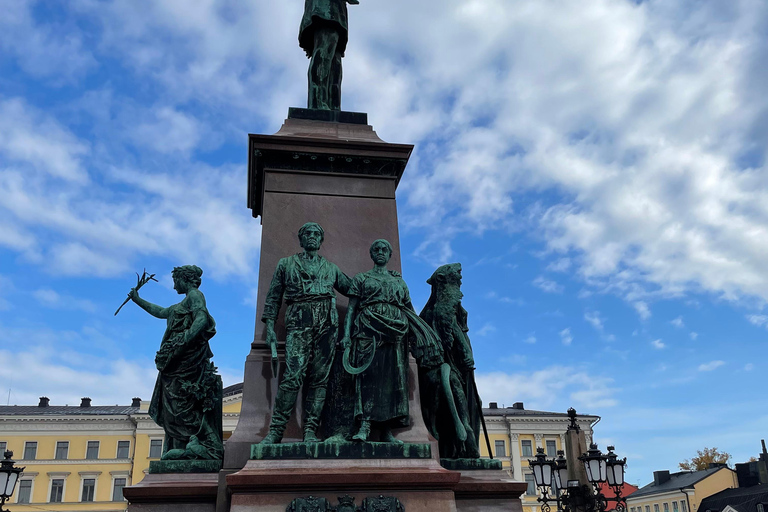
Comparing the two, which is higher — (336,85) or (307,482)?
(336,85)

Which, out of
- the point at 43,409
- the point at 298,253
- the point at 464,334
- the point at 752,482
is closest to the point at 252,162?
the point at 298,253

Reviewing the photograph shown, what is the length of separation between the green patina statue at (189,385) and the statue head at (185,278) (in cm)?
12

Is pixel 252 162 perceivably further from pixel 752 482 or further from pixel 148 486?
pixel 752 482

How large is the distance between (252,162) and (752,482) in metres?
70.8

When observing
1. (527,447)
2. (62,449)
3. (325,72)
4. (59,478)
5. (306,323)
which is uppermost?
(527,447)

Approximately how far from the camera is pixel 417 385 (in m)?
7.35

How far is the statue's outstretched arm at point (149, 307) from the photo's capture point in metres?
7.96

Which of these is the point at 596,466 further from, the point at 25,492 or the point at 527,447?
the point at 25,492

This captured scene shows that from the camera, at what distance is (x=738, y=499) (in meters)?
61.3

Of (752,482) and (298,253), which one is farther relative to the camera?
(752,482)

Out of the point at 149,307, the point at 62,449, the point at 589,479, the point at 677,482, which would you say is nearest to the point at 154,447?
the point at 62,449

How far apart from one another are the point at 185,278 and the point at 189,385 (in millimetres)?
1161

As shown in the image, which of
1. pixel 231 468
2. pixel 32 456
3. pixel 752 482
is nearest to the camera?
pixel 231 468

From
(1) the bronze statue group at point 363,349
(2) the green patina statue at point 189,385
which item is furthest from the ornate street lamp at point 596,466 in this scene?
(2) the green patina statue at point 189,385
